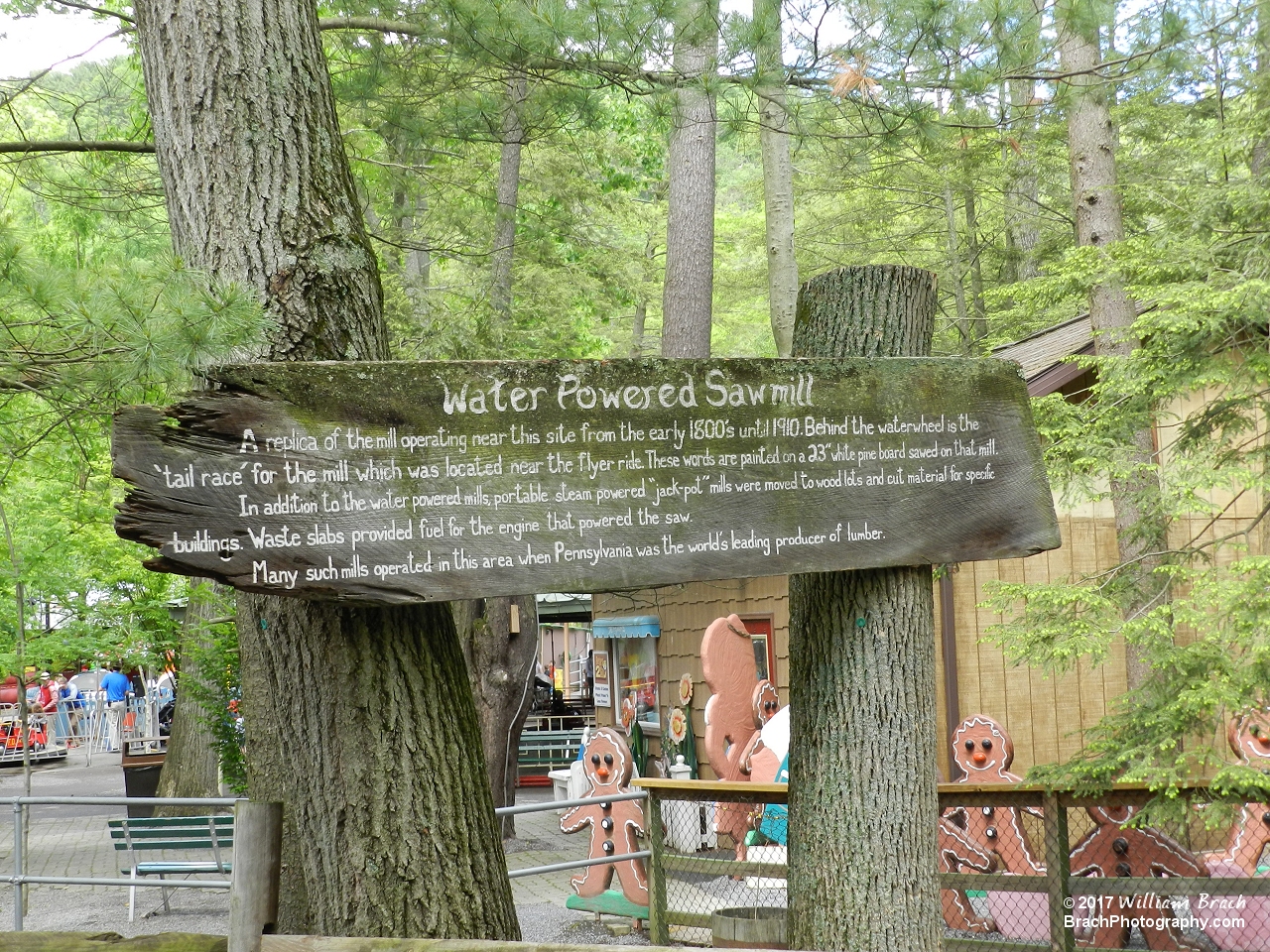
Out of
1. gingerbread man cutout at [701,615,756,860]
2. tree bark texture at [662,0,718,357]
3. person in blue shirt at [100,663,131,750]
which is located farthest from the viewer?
person in blue shirt at [100,663,131,750]

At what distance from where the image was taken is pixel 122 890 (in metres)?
10.1

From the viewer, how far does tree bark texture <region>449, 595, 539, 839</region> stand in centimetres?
1077

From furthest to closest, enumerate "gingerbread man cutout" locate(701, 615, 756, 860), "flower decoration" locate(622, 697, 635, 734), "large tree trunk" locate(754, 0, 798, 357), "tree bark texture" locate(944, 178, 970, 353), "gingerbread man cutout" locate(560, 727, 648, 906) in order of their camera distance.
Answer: "tree bark texture" locate(944, 178, 970, 353)
"flower decoration" locate(622, 697, 635, 734)
"large tree trunk" locate(754, 0, 798, 357)
"gingerbread man cutout" locate(701, 615, 756, 860)
"gingerbread man cutout" locate(560, 727, 648, 906)

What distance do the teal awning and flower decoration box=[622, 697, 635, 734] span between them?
33.5 inches

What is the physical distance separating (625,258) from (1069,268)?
9.34 meters

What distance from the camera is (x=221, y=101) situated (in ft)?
10.4

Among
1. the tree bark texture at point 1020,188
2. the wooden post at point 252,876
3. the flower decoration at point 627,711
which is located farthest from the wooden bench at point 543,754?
the wooden post at point 252,876

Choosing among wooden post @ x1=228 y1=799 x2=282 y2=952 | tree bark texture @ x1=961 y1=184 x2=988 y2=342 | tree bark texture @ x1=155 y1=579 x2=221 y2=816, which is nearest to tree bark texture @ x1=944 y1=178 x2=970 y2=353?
tree bark texture @ x1=961 y1=184 x2=988 y2=342

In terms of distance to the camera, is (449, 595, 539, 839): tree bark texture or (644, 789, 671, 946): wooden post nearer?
(644, 789, 671, 946): wooden post

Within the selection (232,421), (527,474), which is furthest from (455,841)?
(232,421)

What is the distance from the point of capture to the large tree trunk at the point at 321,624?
3.01 metres

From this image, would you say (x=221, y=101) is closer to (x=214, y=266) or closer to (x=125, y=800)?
(x=214, y=266)

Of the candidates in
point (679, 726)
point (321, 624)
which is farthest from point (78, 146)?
point (679, 726)

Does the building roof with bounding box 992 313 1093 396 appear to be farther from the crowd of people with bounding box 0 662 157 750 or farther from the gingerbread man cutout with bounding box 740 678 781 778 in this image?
the crowd of people with bounding box 0 662 157 750
